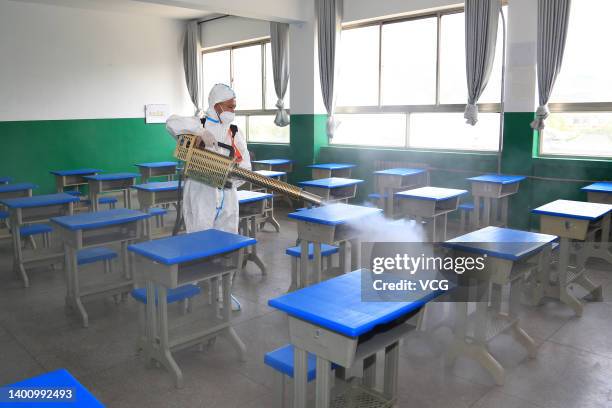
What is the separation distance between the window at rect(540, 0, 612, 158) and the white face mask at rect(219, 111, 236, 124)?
3965 mm

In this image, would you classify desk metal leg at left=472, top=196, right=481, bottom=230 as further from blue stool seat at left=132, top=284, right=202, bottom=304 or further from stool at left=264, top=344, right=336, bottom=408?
stool at left=264, top=344, right=336, bottom=408

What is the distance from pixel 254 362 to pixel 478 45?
4.75 m

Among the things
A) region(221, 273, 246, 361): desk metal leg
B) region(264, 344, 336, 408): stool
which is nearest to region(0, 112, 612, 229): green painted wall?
region(221, 273, 246, 361): desk metal leg

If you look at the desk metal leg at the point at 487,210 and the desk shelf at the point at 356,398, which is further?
the desk metal leg at the point at 487,210

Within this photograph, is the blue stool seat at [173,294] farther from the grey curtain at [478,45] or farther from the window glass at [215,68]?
the window glass at [215,68]

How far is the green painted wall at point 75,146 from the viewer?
8.17 meters

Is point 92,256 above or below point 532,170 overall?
below

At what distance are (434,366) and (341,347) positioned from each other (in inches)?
51.0

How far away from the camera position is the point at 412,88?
274 inches

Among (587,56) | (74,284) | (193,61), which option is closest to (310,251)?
(74,284)

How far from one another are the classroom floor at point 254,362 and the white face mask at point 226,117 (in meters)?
1.34

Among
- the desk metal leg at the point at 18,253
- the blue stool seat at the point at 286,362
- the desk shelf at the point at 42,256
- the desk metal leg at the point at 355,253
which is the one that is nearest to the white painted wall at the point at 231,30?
the desk shelf at the point at 42,256

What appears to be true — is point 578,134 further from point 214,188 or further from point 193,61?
point 193,61

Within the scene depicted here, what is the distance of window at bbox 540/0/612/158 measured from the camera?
17.4 feet
